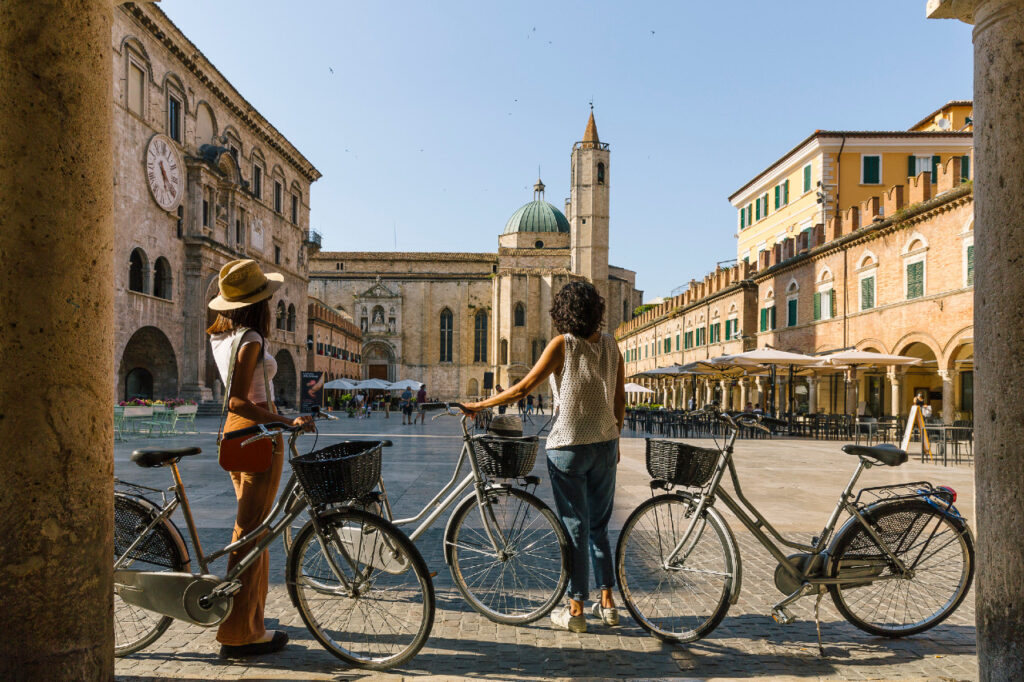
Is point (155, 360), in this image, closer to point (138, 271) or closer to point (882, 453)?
point (138, 271)

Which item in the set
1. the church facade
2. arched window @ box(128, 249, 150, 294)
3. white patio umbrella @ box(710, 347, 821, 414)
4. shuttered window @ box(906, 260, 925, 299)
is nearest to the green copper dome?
the church facade

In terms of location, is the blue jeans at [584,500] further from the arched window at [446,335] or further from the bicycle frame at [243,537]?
the arched window at [446,335]

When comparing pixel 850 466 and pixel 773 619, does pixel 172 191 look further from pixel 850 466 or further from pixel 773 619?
pixel 773 619

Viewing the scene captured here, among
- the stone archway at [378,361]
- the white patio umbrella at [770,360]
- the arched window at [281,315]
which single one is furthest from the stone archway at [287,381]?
the stone archway at [378,361]

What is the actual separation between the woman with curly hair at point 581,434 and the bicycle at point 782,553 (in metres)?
0.17

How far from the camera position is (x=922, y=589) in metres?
3.76

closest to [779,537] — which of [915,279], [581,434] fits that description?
[581,434]

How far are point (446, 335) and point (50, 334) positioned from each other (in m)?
72.4

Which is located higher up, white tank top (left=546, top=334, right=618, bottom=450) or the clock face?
the clock face

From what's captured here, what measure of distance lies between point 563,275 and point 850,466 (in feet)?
185

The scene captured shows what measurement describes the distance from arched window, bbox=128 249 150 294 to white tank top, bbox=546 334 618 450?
2316 cm

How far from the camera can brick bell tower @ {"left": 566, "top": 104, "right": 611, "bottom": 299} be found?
2783 inches

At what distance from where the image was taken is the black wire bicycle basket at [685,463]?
362 cm

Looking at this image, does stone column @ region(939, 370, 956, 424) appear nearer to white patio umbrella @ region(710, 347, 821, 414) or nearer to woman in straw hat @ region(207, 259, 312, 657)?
white patio umbrella @ region(710, 347, 821, 414)
